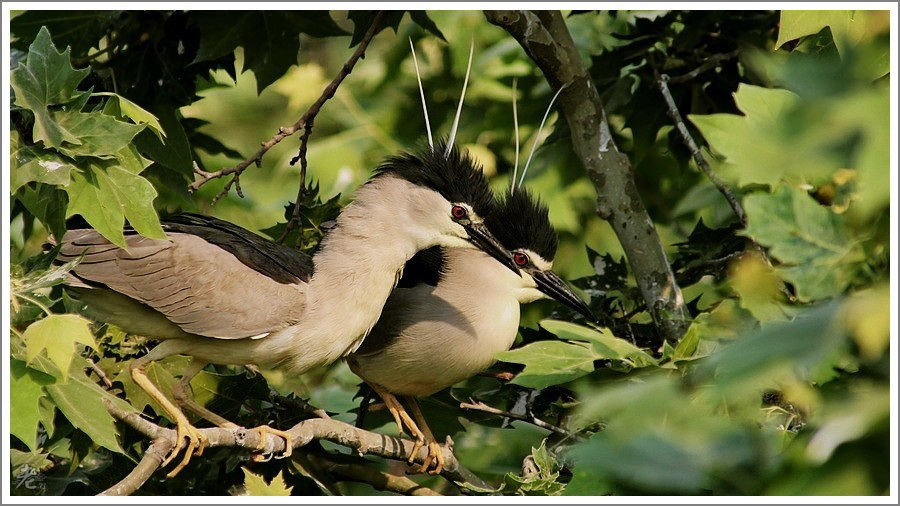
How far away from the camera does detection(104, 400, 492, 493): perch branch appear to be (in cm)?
199

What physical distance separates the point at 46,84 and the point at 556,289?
165 cm

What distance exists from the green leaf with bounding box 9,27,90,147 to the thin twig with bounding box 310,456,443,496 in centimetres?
134

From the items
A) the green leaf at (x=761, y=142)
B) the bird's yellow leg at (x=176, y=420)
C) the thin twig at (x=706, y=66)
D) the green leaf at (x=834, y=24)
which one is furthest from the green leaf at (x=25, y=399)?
the thin twig at (x=706, y=66)

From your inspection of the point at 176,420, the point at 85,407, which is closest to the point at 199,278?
the point at 176,420

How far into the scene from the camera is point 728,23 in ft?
9.86

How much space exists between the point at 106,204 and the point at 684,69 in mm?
1896

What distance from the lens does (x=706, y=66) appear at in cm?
288

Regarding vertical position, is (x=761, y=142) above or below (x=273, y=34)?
above

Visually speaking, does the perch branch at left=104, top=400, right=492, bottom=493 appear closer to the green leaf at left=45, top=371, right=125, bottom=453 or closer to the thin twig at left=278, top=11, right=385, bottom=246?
the green leaf at left=45, top=371, right=125, bottom=453

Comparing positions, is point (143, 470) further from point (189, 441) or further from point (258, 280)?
point (258, 280)

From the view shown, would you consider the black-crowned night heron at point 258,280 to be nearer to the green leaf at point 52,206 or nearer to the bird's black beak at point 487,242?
the bird's black beak at point 487,242

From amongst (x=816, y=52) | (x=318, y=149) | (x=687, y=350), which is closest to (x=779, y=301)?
(x=687, y=350)

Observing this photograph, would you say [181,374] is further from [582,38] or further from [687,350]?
[582,38]

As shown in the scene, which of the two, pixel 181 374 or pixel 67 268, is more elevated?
pixel 67 268
